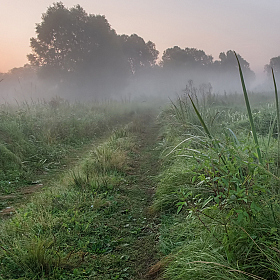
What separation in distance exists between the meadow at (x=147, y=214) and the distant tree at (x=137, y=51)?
3988 centimetres

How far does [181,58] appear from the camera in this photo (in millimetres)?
62375

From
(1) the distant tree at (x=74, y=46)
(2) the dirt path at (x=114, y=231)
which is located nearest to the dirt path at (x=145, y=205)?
(2) the dirt path at (x=114, y=231)

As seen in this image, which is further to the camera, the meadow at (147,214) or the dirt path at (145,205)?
the dirt path at (145,205)

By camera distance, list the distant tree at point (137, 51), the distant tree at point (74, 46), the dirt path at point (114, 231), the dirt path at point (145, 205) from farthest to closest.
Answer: the distant tree at point (137, 51) < the distant tree at point (74, 46) < the dirt path at point (145, 205) < the dirt path at point (114, 231)

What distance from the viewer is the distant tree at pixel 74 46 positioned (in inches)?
1021

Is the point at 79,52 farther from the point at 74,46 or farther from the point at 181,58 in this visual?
the point at 181,58

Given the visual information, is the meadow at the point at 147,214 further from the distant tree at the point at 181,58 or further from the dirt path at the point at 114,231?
the distant tree at the point at 181,58

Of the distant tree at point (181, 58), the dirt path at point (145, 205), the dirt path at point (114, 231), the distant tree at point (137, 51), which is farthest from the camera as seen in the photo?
the distant tree at point (181, 58)

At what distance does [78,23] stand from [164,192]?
2843cm

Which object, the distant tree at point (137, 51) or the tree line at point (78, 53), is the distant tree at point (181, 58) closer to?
the distant tree at point (137, 51)

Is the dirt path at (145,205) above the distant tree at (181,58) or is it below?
below

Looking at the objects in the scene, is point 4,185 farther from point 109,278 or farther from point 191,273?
point 191,273

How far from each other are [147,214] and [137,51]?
48046 mm

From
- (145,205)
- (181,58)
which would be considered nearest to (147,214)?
(145,205)
